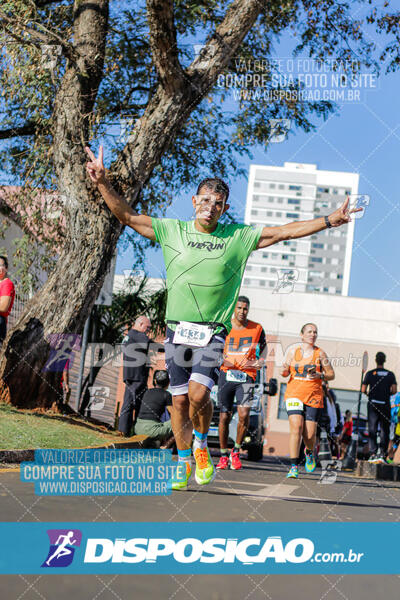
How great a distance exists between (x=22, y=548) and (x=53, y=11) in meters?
12.2

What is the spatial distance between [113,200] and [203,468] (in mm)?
2035

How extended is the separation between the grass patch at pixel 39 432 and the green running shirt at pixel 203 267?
8.04 ft

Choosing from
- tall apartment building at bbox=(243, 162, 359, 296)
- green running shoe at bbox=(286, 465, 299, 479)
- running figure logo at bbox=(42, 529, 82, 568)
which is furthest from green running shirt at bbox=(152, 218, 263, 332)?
tall apartment building at bbox=(243, 162, 359, 296)

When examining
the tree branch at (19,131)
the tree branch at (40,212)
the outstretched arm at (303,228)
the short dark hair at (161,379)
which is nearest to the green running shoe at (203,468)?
the outstretched arm at (303,228)

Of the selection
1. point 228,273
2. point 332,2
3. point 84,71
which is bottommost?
point 228,273

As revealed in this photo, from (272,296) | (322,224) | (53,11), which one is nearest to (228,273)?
(322,224)

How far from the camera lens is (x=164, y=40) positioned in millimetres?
10594

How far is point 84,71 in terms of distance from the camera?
11531 millimetres

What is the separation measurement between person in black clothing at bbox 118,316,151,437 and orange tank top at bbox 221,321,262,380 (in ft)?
6.33

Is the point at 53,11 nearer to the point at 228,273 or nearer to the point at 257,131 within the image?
the point at 257,131

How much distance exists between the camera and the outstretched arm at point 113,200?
550 centimetres

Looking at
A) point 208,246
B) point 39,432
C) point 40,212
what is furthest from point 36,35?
point 208,246

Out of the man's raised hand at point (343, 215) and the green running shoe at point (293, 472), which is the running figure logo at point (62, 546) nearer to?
the man's raised hand at point (343, 215)

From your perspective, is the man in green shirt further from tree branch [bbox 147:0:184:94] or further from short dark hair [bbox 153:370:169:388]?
tree branch [bbox 147:0:184:94]
